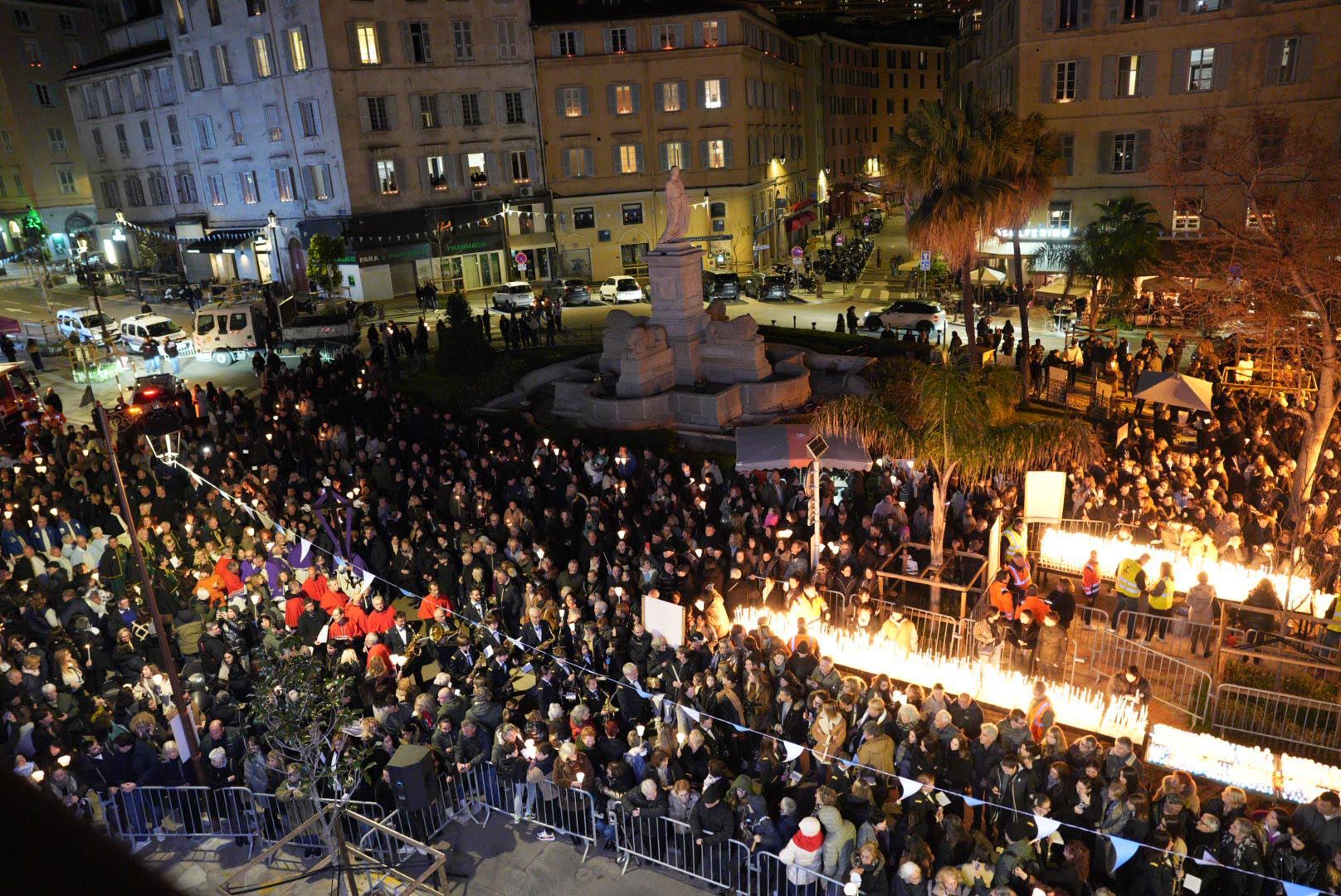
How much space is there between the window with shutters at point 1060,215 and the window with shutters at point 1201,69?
22.1 feet

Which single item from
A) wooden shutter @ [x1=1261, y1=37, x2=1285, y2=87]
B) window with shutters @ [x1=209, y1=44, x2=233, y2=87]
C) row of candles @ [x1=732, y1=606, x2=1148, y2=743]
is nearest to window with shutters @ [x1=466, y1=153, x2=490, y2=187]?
window with shutters @ [x1=209, y1=44, x2=233, y2=87]

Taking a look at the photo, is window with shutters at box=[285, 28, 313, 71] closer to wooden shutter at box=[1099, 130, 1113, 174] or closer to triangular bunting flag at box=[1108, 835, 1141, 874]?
wooden shutter at box=[1099, 130, 1113, 174]

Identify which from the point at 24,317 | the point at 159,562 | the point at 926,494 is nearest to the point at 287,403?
the point at 159,562

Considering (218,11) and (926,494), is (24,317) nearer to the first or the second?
(218,11)

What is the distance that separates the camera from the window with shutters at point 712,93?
55281 mm

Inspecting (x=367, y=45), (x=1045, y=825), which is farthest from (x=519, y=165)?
(x=1045, y=825)

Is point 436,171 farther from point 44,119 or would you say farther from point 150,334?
point 44,119

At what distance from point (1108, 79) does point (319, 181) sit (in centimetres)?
3811

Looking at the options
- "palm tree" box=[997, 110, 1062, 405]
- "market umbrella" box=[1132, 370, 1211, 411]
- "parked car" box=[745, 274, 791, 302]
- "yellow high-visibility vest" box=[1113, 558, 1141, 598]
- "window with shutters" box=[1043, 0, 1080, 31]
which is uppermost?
"window with shutters" box=[1043, 0, 1080, 31]

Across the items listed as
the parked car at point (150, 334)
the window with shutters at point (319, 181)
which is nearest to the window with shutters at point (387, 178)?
the window with shutters at point (319, 181)

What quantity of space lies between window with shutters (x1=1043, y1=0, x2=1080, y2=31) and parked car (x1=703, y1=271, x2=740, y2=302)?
706 inches

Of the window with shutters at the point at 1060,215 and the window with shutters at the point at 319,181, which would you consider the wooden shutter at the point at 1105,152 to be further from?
the window with shutters at the point at 319,181

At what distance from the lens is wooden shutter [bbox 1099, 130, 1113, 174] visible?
42.8m

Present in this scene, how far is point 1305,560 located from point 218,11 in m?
57.2
